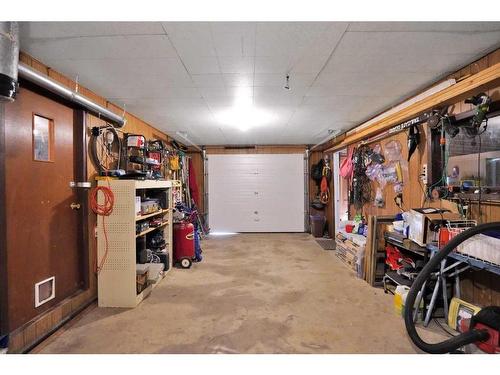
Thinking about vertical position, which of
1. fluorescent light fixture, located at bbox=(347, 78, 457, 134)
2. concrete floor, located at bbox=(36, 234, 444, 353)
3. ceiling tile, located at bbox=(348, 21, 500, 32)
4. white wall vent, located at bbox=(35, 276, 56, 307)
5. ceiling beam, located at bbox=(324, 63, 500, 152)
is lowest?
concrete floor, located at bbox=(36, 234, 444, 353)

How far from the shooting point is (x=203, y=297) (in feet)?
9.00

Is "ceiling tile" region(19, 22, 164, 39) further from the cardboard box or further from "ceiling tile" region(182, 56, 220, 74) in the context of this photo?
the cardboard box

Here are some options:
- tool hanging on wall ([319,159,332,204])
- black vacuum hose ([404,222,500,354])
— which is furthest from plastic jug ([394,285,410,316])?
tool hanging on wall ([319,159,332,204])

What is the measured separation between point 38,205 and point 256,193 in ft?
16.1

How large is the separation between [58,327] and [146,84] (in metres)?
2.40

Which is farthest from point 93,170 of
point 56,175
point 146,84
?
point 146,84

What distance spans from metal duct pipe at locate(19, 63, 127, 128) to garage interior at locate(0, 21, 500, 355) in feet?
0.05

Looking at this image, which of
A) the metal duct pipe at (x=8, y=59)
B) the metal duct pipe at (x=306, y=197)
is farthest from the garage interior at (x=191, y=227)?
the metal duct pipe at (x=306, y=197)

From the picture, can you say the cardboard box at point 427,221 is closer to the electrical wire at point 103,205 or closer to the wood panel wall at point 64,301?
the electrical wire at point 103,205

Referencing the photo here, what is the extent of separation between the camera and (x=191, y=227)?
156 inches

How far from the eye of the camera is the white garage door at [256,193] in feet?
21.4

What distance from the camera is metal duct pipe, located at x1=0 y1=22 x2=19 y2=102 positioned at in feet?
4.50

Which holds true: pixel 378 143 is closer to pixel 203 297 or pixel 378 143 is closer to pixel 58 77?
pixel 203 297
